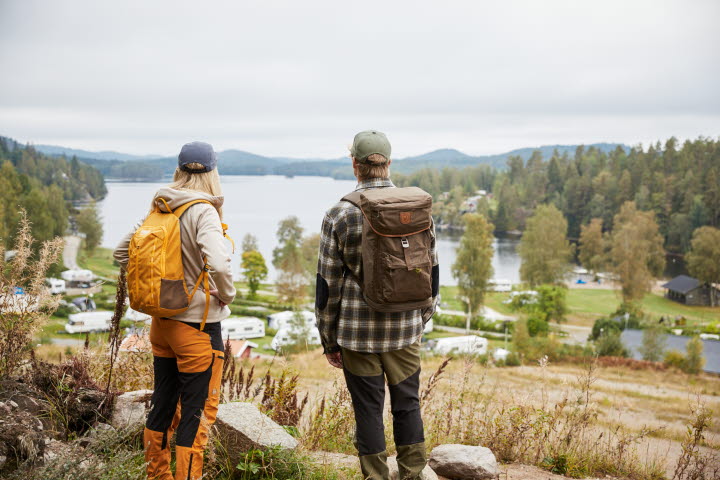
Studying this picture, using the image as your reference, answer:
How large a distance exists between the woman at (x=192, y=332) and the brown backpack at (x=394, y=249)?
698mm

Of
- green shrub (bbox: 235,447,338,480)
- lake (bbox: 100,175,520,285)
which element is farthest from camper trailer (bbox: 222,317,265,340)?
green shrub (bbox: 235,447,338,480)

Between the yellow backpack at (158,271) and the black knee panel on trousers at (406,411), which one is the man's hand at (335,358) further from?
the yellow backpack at (158,271)

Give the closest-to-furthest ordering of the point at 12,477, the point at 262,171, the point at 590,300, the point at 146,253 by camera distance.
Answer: the point at 12,477 < the point at 146,253 < the point at 590,300 < the point at 262,171

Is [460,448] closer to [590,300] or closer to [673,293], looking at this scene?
[590,300]

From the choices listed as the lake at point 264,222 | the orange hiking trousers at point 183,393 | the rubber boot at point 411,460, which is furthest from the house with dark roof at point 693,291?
the orange hiking trousers at point 183,393

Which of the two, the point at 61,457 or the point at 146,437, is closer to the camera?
the point at 61,457

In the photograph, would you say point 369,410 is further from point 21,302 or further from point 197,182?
point 21,302

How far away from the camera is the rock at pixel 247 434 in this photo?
301cm

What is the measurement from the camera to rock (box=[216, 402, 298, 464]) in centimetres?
301

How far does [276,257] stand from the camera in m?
50.4

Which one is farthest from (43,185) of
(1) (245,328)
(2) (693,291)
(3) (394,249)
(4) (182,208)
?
(3) (394,249)

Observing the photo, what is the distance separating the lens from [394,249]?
2.70m

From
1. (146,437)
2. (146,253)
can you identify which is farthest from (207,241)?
(146,437)

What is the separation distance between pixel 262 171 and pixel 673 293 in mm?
129709
